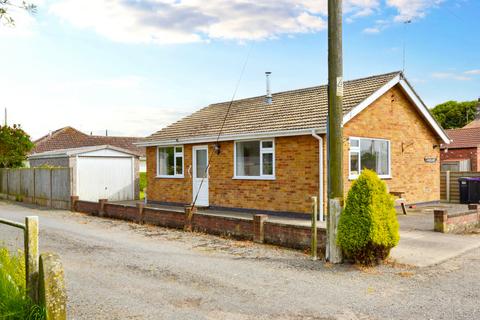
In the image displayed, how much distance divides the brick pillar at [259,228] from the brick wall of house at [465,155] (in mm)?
21924

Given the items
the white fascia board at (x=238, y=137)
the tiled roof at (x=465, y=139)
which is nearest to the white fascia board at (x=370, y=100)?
the white fascia board at (x=238, y=137)

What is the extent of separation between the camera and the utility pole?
8656mm

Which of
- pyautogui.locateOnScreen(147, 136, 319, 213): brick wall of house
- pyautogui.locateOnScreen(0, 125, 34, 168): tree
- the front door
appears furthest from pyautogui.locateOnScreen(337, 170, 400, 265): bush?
pyautogui.locateOnScreen(0, 125, 34, 168): tree

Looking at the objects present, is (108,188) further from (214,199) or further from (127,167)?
(214,199)

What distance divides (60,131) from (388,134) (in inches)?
1497

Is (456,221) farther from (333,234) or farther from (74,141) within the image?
(74,141)

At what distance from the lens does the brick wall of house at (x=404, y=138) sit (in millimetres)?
16483

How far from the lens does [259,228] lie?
417 inches

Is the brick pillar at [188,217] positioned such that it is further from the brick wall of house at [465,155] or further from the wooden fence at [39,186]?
the brick wall of house at [465,155]

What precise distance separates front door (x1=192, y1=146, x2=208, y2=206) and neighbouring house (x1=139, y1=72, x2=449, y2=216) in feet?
0.13

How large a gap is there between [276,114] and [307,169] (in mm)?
3519

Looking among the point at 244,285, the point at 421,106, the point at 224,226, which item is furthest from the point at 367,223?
the point at 421,106

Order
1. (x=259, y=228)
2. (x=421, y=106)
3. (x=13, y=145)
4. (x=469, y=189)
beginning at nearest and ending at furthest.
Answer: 1. (x=259, y=228)
2. (x=421, y=106)
3. (x=469, y=189)
4. (x=13, y=145)

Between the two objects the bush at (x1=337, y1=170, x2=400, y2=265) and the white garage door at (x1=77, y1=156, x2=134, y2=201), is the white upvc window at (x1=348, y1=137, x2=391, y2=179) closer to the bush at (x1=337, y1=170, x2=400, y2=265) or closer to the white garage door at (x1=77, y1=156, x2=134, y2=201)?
the bush at (x1=337, y1=170, x2=400, y2=265)
